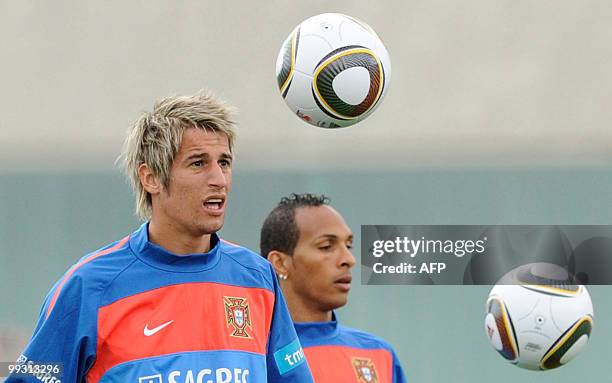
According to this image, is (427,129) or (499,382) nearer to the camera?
(499,382)

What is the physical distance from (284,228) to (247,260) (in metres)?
1.50

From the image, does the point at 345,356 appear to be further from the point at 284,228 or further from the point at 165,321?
the point at 165,321

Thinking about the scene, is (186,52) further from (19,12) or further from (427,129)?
(427,129)

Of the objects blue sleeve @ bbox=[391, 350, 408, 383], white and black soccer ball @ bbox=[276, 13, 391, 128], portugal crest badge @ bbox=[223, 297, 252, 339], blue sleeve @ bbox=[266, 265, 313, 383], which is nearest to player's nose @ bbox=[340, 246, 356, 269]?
blue sleeve @ bbox=[391, 350, 408, 383]

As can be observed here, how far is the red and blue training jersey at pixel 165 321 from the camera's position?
308cm

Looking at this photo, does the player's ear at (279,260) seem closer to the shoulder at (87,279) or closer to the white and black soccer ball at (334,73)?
the white and black soccer ball at (334,73)

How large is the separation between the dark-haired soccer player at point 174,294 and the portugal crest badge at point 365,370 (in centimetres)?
111

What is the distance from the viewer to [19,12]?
9523 millimetres

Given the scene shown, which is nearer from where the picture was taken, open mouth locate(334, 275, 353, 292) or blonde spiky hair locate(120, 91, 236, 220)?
blonde spiky hair locate(120, 91, 236, 220)

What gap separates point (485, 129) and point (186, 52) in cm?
276

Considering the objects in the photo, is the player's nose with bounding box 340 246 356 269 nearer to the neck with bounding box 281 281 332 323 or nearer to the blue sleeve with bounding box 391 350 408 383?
the neck with bounding box 281 281 332 323

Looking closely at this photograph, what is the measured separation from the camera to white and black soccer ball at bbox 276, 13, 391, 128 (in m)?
4.95

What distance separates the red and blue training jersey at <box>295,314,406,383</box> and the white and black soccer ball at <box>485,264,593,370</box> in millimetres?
1023

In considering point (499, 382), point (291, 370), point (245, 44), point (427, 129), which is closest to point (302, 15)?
point (245, 44)
